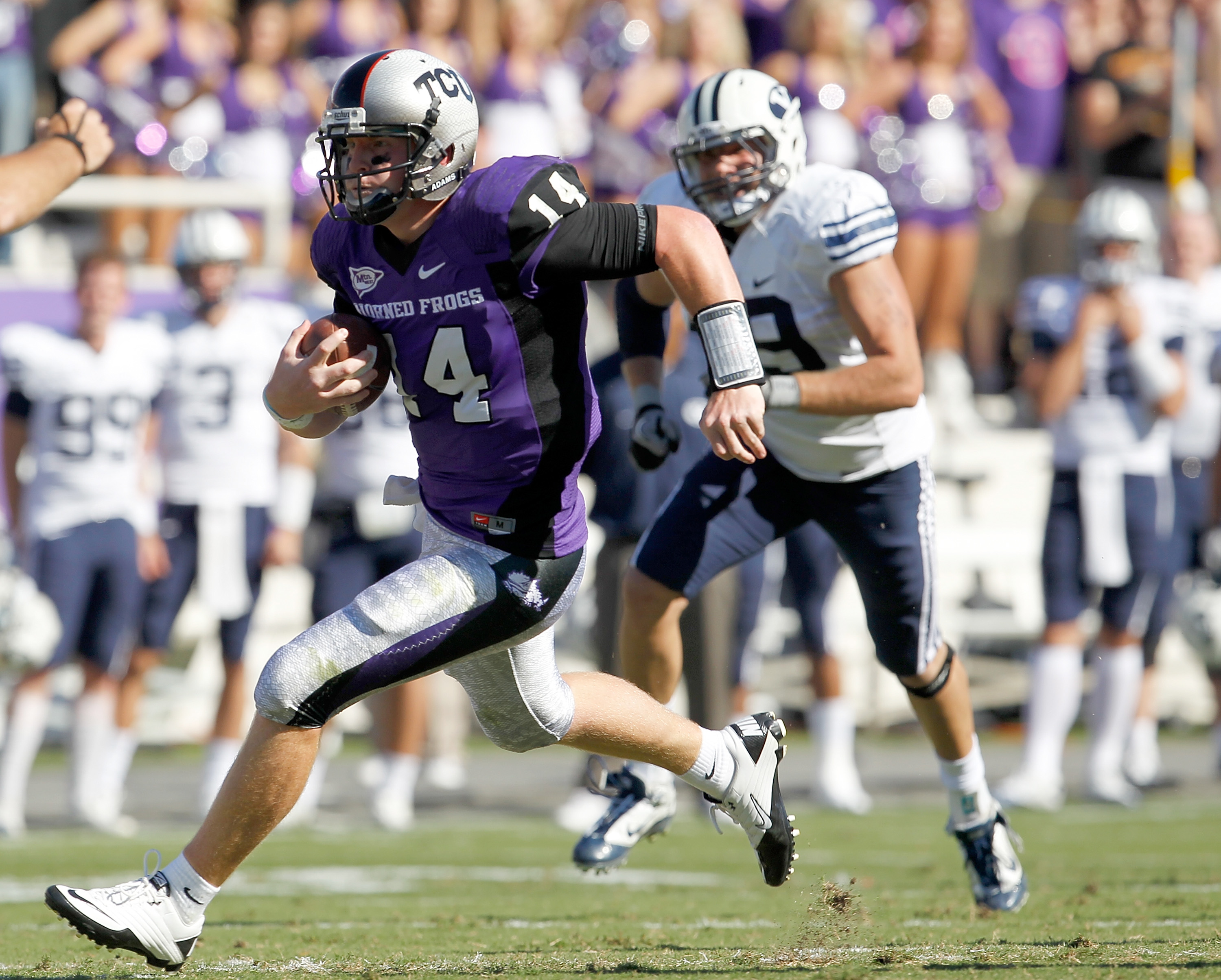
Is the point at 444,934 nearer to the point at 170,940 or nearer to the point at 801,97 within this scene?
the point at 170,940

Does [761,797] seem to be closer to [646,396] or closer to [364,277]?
[646,396]

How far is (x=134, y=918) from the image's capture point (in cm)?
347

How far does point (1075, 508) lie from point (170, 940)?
5.17 m

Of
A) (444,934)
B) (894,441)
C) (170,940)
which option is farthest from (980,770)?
(170,940)

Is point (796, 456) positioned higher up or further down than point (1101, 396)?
higher up

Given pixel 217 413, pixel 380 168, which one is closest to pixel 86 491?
pixel 217 413

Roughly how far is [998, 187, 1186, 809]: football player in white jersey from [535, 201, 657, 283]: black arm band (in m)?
4.54

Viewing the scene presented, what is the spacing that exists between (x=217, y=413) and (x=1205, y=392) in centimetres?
460

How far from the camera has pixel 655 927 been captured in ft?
14.8

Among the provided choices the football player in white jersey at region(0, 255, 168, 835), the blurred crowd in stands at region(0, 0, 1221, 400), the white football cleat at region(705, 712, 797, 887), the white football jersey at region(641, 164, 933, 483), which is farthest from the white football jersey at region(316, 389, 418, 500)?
the white football cleat at region(705, 712, 797, 887)

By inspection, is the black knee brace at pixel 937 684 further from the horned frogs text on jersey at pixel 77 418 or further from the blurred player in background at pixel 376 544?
the horned frogs text on jersey at pixel 77 418

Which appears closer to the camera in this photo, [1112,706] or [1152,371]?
[1152,371]

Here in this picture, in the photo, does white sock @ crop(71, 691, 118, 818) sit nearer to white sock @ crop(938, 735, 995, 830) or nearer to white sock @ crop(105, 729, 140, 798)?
white sock @ crop(105, 729, 140, 798)

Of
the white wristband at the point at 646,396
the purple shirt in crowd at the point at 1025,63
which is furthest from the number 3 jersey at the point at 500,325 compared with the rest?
the purple shirt in crowd at the point at 1025,63
